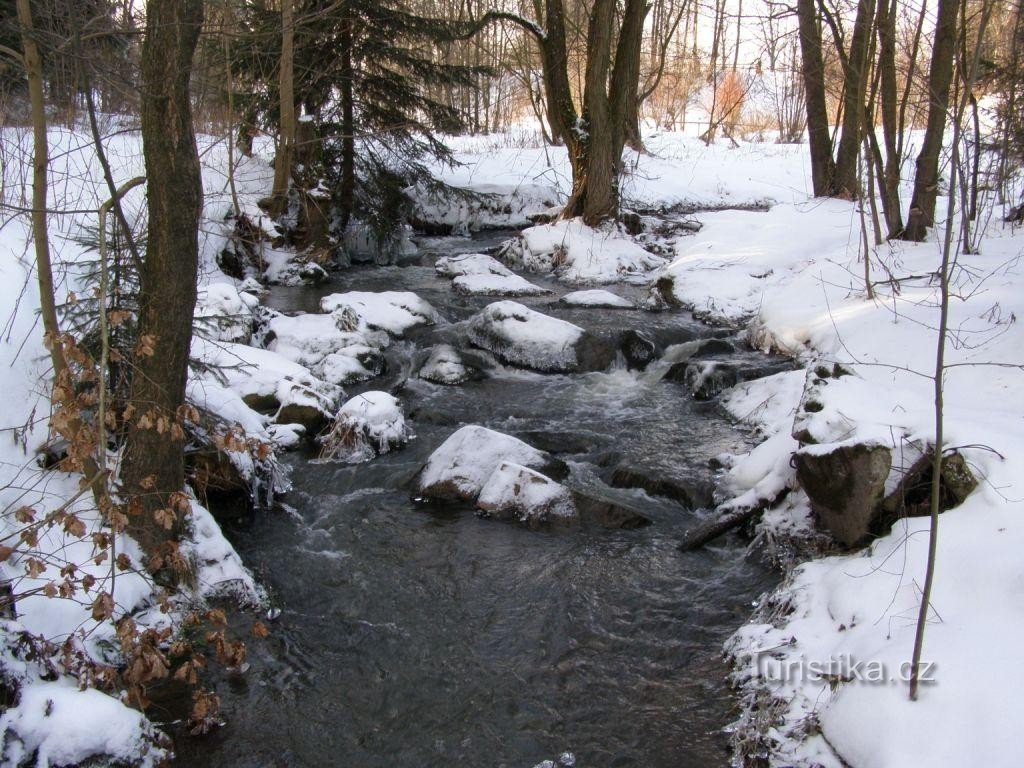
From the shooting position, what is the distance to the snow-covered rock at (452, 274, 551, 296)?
12.4m

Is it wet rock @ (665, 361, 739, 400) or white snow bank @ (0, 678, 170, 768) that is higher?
wet rock @ (665, 361, 739, 400)

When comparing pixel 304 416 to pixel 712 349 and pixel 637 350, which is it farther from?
pixel 712 349

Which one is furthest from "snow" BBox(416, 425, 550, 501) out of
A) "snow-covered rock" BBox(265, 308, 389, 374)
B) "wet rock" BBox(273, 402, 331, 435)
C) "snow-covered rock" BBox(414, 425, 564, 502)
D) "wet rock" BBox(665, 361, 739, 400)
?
"snow-covered rock" BBox(265, 308, 389, 374)

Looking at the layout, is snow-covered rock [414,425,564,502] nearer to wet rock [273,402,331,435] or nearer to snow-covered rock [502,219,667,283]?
wet rock [273,402,331,435]

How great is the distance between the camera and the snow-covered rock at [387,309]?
10469mm

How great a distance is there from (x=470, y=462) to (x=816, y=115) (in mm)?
11457

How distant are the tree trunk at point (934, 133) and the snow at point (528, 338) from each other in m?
4.57

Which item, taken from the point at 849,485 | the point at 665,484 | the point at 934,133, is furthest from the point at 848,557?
the point at 934,133

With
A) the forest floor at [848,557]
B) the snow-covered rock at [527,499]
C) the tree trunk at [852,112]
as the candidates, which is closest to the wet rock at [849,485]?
the forest floor at [848,557]

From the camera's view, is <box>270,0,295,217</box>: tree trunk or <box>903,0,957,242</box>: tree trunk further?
<box>270,0,295,217</box>: tree trunk

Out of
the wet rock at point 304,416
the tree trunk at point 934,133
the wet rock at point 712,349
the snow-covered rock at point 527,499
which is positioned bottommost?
the snow-covered rock at point 527,499

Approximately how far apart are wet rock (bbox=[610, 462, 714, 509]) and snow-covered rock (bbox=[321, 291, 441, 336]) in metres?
4.80

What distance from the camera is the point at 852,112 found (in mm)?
12547

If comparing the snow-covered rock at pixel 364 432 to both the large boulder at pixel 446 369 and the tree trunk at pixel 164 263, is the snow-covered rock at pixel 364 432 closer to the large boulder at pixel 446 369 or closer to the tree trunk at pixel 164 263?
the large boulder at pixel 446 369
